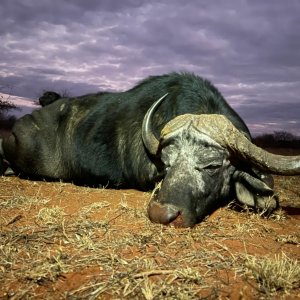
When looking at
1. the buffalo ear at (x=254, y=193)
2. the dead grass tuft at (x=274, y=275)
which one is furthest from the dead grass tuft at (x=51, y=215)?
the buffalo ear at (x=254, y=193)

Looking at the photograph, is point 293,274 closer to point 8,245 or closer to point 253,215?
point 253,215

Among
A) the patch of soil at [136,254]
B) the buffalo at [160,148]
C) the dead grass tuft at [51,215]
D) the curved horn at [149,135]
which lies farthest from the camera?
the curved horn at [149,135]

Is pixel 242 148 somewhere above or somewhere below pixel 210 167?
above

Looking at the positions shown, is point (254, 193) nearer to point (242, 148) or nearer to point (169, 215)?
point (242, 148)

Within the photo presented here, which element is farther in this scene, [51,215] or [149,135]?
[149,135]

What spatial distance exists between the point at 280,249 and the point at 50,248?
1.68 metres

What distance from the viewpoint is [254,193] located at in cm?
372

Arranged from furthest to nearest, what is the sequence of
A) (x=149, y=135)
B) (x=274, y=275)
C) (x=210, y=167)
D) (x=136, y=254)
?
(x=149, y=135) → (x=210, y=167) → (x=136, y=254) → (x=274, y=275)

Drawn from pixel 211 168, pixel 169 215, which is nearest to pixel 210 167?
pixel 211 168

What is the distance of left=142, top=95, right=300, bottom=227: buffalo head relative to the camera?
3203 mm

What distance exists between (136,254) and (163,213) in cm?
64

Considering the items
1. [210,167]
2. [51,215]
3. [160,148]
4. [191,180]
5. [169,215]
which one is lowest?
[51,215]

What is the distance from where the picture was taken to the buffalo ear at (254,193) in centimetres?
361

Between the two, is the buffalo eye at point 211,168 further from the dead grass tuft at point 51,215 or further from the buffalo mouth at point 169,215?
the dead grass tuft at point 51,215
